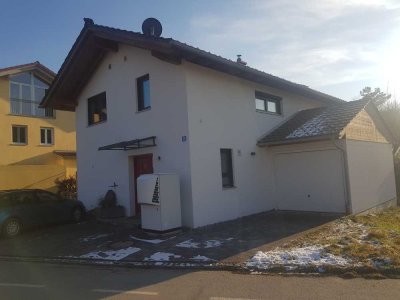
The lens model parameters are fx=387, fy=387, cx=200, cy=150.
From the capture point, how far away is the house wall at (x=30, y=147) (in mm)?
23578

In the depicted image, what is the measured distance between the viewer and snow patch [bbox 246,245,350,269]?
24.1 feet

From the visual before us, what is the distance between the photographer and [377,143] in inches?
651

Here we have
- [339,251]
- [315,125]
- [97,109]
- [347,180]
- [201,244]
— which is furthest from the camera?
[97,109]

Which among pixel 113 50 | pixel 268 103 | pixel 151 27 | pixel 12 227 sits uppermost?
pixel 151 27

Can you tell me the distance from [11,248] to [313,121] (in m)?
11.2

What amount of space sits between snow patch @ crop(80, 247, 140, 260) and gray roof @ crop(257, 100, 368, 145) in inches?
283

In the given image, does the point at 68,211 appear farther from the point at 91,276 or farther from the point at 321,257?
the point at 321,257

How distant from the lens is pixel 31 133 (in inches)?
1064

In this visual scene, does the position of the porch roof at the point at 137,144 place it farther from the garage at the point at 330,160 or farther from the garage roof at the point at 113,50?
the garage at the point at 330,160

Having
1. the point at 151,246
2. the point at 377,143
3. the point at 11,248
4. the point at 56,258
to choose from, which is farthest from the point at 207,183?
the point at 377,143

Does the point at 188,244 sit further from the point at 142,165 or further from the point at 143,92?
the point at 143,92

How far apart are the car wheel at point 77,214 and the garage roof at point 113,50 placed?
5.02 metres

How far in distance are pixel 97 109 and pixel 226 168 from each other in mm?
6272

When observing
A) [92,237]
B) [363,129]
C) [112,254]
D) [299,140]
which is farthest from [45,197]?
[363,129]
